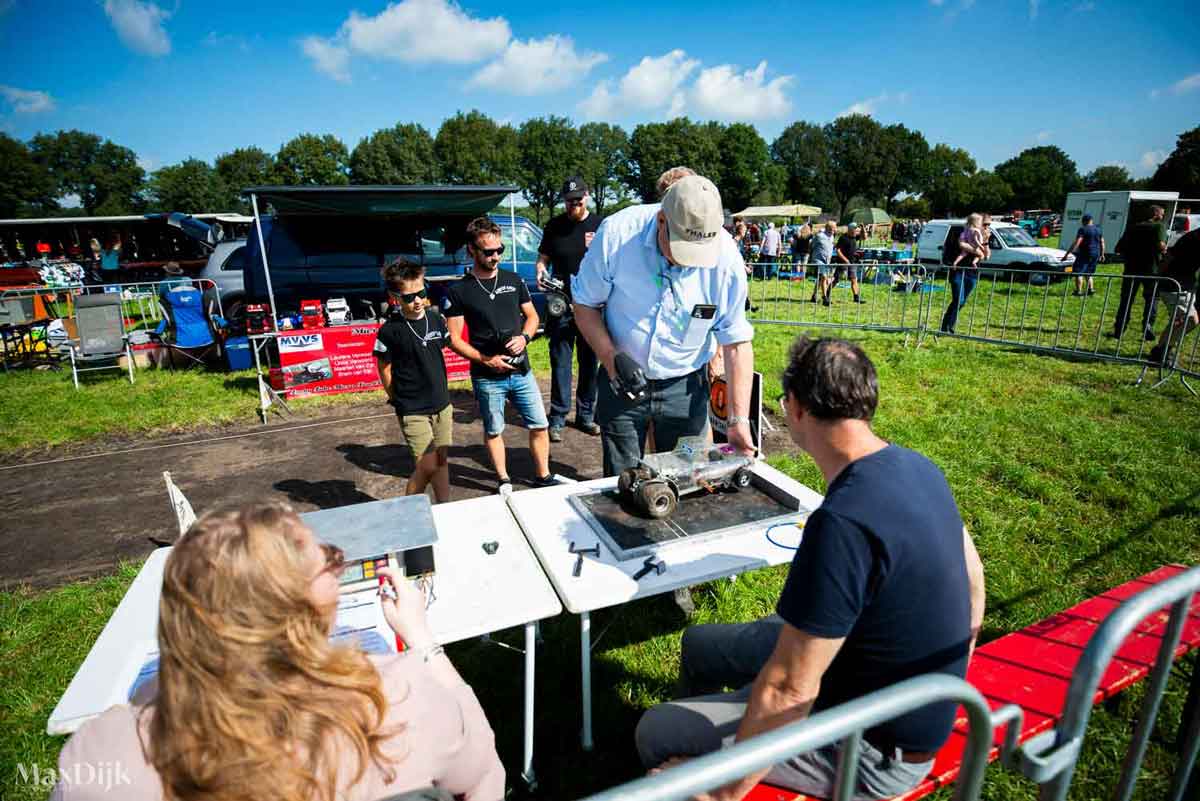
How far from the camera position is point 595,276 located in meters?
3.19

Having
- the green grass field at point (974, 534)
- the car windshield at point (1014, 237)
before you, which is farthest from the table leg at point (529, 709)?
the car windshield at point (1014, 237)

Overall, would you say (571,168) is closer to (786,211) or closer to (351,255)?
(786,211)

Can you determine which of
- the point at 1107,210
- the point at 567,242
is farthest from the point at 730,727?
the point at 1107,210

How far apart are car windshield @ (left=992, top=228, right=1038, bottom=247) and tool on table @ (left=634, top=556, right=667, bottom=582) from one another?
18686mm

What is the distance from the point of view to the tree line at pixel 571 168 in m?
66.8

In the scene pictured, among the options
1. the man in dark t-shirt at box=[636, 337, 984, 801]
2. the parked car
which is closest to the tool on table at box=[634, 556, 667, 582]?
the man in dark t-shirt at box=[636, 337, 984, 801]

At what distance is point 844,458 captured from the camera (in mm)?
1680

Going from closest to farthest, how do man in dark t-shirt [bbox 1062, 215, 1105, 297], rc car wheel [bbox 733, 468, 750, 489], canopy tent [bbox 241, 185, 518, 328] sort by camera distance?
rc car wheel [bbox 733, 468, 750, 489]
canopy tent [bbox 241, 185, 518, 328]
man in dark t-shirt [bbox 1062, 215, 1105, 297]

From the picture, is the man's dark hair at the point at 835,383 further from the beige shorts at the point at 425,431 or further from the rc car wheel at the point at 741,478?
the beige shorts at the point at 425,431

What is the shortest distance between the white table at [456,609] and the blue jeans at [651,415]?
0.85 meters

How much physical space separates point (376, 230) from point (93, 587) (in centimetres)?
726

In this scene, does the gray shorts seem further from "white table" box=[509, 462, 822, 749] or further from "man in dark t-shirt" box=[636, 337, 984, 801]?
"white table" box=[509, 462, 822, 749]

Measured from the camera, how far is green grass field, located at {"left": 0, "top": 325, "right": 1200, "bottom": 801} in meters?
2.62

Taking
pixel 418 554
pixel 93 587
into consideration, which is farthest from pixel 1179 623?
pixel 93 587
